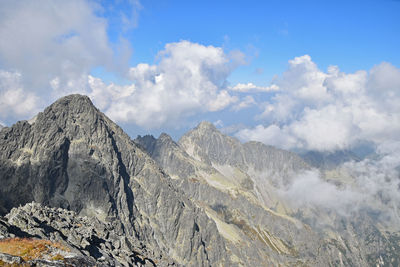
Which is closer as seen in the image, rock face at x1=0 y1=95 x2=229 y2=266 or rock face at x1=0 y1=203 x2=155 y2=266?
rock face at x1=0 y1=203 x2=155 y2=266

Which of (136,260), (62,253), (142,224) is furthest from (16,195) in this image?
(62,253)

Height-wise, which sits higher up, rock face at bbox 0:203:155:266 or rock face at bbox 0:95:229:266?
rock face at bbox 0:95:229:266

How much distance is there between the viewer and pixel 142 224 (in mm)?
197750

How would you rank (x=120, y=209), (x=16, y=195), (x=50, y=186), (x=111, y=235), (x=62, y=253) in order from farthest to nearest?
(x=120, y=209)
(x=50, y=186)
(x=16, y=195)
(x=111, y=235)
(x=62, y=253)

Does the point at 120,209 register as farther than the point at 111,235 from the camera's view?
Yes

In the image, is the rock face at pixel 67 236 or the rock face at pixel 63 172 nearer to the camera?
the rock face at pixel 67 236

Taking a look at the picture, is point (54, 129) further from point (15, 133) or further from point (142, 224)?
point (142, 224)

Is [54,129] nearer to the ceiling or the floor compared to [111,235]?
nearer to the ceiling

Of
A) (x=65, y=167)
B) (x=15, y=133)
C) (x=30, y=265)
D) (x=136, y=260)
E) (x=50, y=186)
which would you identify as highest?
→ (x=15, y=133)

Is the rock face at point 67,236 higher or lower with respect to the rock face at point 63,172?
lower

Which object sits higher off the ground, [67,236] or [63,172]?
[63,172]

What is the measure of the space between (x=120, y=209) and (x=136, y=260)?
428 ft

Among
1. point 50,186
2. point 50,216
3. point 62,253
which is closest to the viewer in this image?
point 62,253

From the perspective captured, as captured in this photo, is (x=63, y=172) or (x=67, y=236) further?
(x=63, y=172)
